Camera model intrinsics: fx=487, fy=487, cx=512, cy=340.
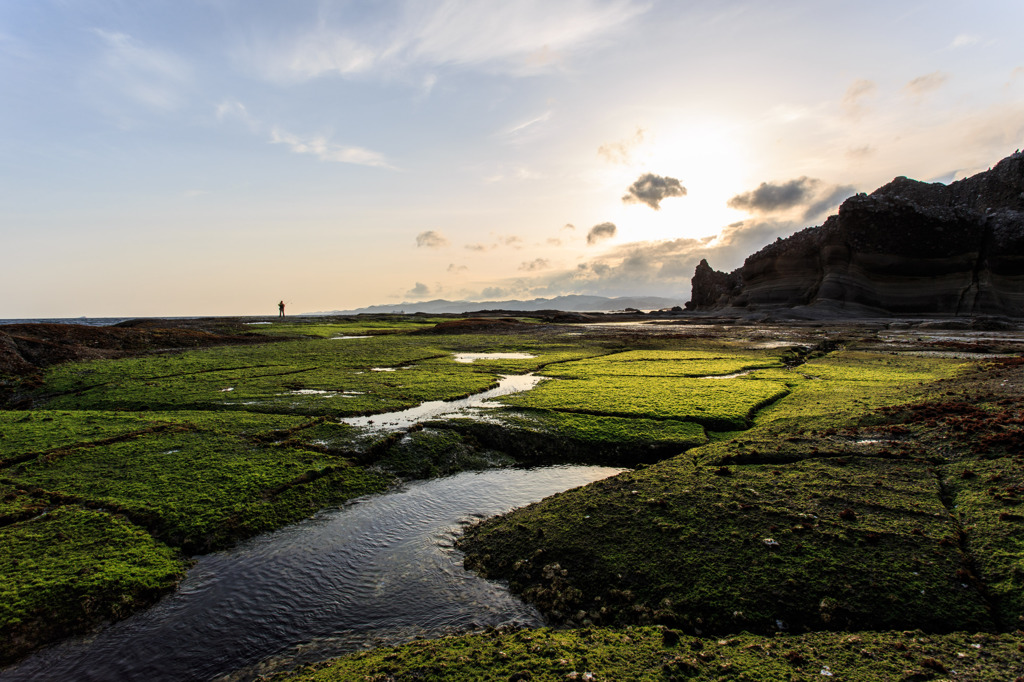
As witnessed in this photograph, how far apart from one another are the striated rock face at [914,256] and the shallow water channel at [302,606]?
99685 millimetres

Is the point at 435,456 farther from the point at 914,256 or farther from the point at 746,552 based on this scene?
the point at 914,256

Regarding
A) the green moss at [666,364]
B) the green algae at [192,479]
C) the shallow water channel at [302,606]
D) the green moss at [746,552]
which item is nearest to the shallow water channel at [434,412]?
the green algae at [192,479]

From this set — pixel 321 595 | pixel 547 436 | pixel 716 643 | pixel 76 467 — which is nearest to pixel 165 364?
pixel 76 467

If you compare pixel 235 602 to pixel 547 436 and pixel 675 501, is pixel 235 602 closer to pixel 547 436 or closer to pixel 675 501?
pixel 675 501

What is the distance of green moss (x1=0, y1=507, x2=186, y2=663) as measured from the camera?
716cm

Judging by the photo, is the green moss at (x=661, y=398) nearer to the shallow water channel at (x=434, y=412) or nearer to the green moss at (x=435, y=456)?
the shallow water channel at (x=434, y=412)

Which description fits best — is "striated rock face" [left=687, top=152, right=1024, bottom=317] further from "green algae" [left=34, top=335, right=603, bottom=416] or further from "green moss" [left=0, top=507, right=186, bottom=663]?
"green moss" [left=0, top=507, right=186, bottom=663]

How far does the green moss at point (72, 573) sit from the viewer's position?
7.16 metres

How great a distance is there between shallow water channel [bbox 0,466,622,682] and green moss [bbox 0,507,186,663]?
1.26 feet

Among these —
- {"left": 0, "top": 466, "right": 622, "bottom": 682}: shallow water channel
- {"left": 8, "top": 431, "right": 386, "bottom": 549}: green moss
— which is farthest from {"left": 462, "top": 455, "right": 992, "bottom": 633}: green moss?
{"left": 8, "top": 431, "right": 386, "bottom": 549}: green moss

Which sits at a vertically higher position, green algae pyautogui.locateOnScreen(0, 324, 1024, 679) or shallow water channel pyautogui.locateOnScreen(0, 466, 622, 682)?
green algae pyautogui.locateOnScreen(0, 324, 1024, 679)

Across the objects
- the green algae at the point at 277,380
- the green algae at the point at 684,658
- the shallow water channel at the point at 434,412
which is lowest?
the green algae at the point at 684,658

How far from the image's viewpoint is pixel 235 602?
26.3 feet

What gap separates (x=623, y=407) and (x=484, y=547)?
1110 cm
